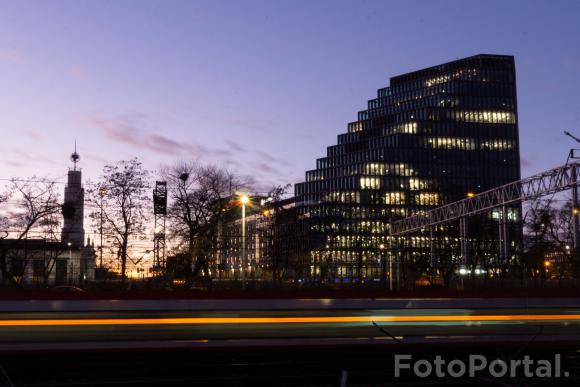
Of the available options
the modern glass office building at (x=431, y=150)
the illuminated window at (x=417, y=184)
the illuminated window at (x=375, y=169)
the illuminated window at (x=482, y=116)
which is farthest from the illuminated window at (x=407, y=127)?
the illuminated window at (x=417, y=184)

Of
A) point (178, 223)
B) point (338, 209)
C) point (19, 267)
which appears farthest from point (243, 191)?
point (338, 209)

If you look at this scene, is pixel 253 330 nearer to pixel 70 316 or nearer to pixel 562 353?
pixel 70 316

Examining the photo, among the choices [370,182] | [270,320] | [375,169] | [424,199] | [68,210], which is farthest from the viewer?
[375,169]

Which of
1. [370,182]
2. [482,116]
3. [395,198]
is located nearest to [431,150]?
[395,198]

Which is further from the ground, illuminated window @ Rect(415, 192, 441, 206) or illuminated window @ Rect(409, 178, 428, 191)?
illuminated window @ Rect(409, 178, 428, 191)

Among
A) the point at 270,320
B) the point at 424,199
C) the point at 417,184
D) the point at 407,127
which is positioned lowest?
the point at 270,320

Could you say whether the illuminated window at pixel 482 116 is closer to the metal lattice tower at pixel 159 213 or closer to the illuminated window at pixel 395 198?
the illuminated window at pixel 395 198

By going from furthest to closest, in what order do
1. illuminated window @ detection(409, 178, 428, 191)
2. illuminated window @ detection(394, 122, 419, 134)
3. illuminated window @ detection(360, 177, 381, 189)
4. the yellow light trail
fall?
illuminated window @ detection(394, 122, 419, 134) → illuminated window @ detection(360, 177, 381, 189) → illuminated window @ detection(409, 178, 428, 191) → the yellow light trail

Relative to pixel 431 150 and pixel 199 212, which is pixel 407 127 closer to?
pixel 431 150

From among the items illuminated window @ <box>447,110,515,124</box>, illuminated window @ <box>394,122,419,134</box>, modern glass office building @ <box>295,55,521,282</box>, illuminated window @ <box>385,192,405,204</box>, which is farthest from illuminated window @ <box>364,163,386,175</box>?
illuminated window @ <box>447,110,515,124</box>

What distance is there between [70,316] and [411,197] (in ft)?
405

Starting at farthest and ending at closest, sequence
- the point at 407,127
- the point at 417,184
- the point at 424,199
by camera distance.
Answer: the point at 407,127 < the point at 417,184 < the point at 424,199

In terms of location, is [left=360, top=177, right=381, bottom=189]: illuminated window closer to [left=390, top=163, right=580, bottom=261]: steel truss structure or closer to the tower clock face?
[left=390, top=163, right=580, bottom=261]: steel truss structure

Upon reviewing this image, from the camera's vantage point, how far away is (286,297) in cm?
1569
